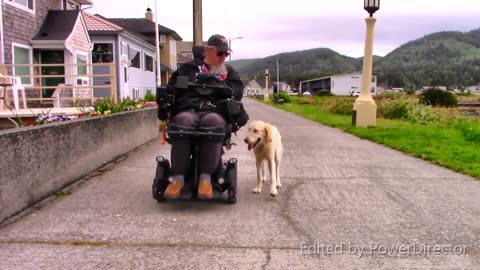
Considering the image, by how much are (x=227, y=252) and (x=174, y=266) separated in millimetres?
491

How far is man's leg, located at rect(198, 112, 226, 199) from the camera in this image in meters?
5.04

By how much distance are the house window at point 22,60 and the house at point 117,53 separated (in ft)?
19.8

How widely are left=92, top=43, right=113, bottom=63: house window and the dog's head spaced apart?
22.8 m

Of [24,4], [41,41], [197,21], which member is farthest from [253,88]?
[197,21]

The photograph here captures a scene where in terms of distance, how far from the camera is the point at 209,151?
200 inches

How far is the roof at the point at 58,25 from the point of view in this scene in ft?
61.7

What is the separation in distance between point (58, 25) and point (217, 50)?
16.2 meters

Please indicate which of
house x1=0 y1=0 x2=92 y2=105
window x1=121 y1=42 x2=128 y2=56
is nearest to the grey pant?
house x1=0 y1=0 x2=92 y2=105

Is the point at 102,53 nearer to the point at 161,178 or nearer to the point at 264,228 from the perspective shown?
the point at 161,178

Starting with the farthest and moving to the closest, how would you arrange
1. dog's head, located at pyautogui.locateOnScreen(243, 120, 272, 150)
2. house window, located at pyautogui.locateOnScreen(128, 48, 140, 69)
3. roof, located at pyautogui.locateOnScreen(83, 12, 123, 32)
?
house window, located at pyautogui.locateOnScreen(128, 48, 140, 69) → roof, located at pyautogui.locateOnScreen(83, 12, 123, 32) → dog's head, located at pyautogui.locateOnScreen(243, 120, 272, 150)

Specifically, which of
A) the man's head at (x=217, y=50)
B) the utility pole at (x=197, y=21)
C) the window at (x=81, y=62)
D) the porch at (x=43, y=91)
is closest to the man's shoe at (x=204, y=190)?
the man's head at (x=217, y=50)

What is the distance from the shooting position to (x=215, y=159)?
511cm

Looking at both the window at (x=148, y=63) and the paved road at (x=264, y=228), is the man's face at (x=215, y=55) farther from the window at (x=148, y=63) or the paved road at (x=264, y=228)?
the window at (x=148, y=63)

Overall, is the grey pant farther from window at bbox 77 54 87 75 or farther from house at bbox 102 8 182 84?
house at bbox 102 8 182 84
